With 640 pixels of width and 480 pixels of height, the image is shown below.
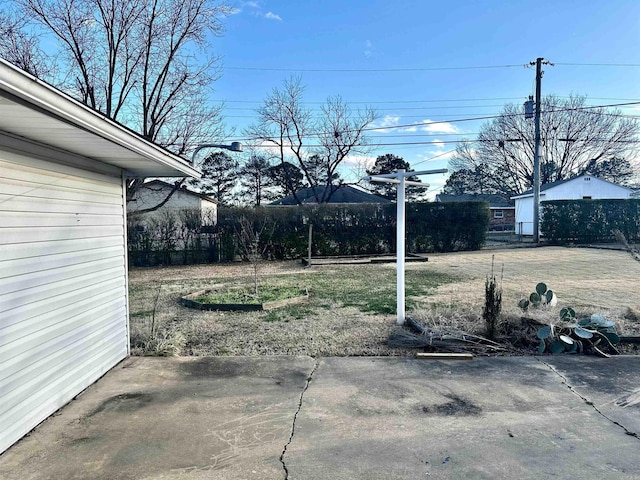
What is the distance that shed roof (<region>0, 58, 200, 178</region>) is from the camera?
6.23ft

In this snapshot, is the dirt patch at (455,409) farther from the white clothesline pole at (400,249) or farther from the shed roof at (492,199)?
the shed roof at (492,199)

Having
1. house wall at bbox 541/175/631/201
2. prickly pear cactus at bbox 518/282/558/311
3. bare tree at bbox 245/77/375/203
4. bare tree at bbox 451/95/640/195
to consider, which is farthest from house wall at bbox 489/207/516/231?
prickly pear cactus at bbox 518/282/558/311

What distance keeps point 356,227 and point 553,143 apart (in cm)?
2796

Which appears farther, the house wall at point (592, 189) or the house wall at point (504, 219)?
the house wall at point (504, 219)

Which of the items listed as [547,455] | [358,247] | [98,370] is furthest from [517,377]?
[358,247]

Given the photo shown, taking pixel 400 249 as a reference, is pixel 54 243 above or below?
above

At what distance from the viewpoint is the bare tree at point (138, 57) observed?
11148 mm

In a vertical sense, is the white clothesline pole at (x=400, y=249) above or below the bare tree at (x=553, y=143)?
below

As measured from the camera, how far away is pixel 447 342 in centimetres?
449

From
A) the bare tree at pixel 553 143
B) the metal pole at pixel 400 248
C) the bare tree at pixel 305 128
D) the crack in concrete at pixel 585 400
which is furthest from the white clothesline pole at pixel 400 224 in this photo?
the bare tree at pixel 553 143

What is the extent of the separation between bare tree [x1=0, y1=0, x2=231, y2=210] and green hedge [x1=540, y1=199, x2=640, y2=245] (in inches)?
660

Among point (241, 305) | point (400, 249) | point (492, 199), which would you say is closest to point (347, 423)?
point (400, 249)

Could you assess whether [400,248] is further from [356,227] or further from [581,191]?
[581,191]

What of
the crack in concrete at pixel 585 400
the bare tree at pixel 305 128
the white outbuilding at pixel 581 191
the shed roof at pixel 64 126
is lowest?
the crack in concrete at pixel 585 400
